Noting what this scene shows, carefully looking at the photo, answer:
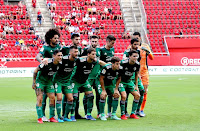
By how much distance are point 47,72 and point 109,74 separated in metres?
1.58

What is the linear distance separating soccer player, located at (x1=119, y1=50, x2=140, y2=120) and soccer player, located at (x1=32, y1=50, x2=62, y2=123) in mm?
1716

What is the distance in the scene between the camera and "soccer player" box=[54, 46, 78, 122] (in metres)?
9.33

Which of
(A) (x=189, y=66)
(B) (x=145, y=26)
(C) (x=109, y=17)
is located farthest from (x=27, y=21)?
(A) (x=189, y=66)

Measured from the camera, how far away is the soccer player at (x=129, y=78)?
9836 mm

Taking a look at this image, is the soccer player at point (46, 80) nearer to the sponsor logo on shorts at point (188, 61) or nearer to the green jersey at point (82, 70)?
the green jersey at point (82, 70)

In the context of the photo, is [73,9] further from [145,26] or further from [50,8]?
[145,26]

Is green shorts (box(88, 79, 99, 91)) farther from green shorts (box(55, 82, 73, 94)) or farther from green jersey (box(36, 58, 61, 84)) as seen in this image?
green jersey (box(36, 58, 61, 84))

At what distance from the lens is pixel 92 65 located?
9828 millimetres

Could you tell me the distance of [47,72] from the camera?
30.2 feet

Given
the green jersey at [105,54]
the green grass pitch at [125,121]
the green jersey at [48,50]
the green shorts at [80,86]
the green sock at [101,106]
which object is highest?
the green jersey at [48,50]

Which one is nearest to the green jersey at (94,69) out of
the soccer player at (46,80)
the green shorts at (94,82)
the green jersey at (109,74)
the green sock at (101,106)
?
the green shorts at (94,82)

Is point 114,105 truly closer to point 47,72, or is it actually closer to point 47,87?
point 47,87

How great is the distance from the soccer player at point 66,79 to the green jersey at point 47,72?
0.65 feet

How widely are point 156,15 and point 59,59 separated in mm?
31556
